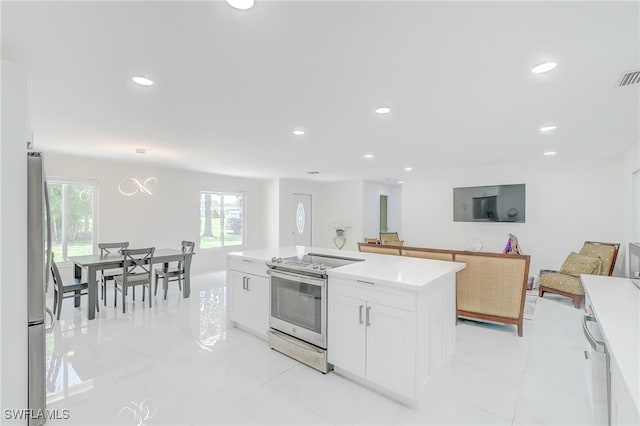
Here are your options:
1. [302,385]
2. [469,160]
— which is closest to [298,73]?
[302,385]

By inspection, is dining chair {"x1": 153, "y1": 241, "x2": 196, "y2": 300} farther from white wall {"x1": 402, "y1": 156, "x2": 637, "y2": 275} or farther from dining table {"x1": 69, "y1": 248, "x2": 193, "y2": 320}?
white wall {"x1": 402, "y1": 156, "x2": 637, "y2": 275}

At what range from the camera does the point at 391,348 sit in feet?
7.06

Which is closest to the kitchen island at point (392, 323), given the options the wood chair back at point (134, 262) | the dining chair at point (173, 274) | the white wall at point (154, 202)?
the wood chair back at point (134, 262)

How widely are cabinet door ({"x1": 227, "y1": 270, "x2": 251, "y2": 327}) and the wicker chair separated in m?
4.58

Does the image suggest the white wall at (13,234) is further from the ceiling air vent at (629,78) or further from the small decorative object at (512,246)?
the small decorative object at (512,246)

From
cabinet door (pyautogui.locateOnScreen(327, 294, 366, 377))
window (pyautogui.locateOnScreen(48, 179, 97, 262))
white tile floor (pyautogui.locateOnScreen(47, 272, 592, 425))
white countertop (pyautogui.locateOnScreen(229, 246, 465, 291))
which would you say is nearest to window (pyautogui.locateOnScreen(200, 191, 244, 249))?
window (pyautogui.locateOnScreen(48, 179, 97, 262))

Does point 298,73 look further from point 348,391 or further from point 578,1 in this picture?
point 348,391

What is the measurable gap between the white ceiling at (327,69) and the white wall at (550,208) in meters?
1.69

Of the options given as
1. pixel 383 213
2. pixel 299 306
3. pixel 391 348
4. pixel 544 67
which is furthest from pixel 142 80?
pixel 383 213

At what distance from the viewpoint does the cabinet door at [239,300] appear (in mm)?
3309

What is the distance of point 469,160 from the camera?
17.5 feet

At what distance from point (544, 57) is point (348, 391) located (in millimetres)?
2711

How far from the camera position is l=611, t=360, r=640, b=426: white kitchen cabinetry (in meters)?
1.01

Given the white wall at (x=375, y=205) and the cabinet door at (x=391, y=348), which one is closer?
the cabinet door at (x=391, y=348)
